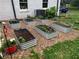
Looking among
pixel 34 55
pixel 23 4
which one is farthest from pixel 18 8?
pixel 34 55

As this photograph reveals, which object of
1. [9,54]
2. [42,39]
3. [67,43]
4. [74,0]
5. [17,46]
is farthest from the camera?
[74,0]

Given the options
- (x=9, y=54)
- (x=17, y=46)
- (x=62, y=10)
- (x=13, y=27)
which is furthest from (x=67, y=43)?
(x=62, y=10)

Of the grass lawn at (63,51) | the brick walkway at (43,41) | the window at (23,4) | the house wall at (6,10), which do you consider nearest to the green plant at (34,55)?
the brick walkway at (43,41)

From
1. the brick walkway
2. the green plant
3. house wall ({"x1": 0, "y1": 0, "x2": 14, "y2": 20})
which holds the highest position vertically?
house wall ({"x1": 0, "y1": 0, "x2": 14, "y2": 20})

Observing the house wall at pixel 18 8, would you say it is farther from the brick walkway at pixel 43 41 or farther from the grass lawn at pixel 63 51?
the grass lawn at pixel 63 51

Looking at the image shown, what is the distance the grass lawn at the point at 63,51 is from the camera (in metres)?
5.48

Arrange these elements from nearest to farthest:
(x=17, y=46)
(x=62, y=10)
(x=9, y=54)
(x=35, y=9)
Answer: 1. (x=9, y=54)
2. (x=17, y=46)
3. (x=35, y=9)
4. (x=62, y=10)

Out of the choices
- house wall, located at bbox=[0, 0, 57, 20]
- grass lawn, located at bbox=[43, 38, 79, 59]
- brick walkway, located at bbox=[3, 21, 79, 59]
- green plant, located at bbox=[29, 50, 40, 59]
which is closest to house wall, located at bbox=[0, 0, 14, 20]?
house wall, located at bbox=[0, 0, 57, 20]

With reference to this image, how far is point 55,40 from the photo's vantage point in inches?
282

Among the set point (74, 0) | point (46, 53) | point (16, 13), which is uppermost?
point (74, 0)

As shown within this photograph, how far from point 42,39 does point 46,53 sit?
1685 millimetres

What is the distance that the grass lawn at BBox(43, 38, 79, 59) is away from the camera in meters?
5.48

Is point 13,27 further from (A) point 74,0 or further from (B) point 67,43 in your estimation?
(A) point 74,0

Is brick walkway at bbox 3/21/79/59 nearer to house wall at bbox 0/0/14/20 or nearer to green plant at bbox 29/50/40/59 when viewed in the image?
green plant at bbox 29/50/40/59
